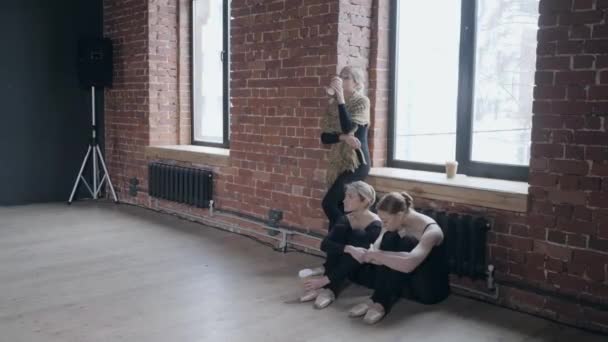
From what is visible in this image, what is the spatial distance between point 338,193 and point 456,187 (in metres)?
0.85

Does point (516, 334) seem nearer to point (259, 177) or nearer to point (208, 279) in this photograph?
point (208, 279)

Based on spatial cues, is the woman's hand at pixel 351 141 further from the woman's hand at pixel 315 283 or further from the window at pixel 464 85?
the woman's hand at pixel 315 283

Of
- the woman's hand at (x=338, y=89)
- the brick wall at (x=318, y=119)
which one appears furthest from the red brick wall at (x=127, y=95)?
the woman's hand at (x=338, y=89)

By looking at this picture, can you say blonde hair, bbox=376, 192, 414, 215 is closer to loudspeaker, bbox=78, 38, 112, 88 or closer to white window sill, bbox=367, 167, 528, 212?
white window sill, bbox=367, 167, 528, 212

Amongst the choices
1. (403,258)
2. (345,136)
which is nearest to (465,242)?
(403,258)

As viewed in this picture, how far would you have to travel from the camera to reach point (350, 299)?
151 inches

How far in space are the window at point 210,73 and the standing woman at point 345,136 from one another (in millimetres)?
2266

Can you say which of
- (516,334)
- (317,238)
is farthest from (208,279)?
(516,334)

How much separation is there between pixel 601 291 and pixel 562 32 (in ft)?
4.65

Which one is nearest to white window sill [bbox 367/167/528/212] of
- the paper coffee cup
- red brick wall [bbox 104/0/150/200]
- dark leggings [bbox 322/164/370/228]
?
the paper coffee cup

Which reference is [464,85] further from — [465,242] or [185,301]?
[185,301]

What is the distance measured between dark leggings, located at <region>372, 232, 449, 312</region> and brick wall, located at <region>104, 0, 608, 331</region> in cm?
39

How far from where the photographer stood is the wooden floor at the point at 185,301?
3273mm

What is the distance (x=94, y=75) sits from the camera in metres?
7.21
